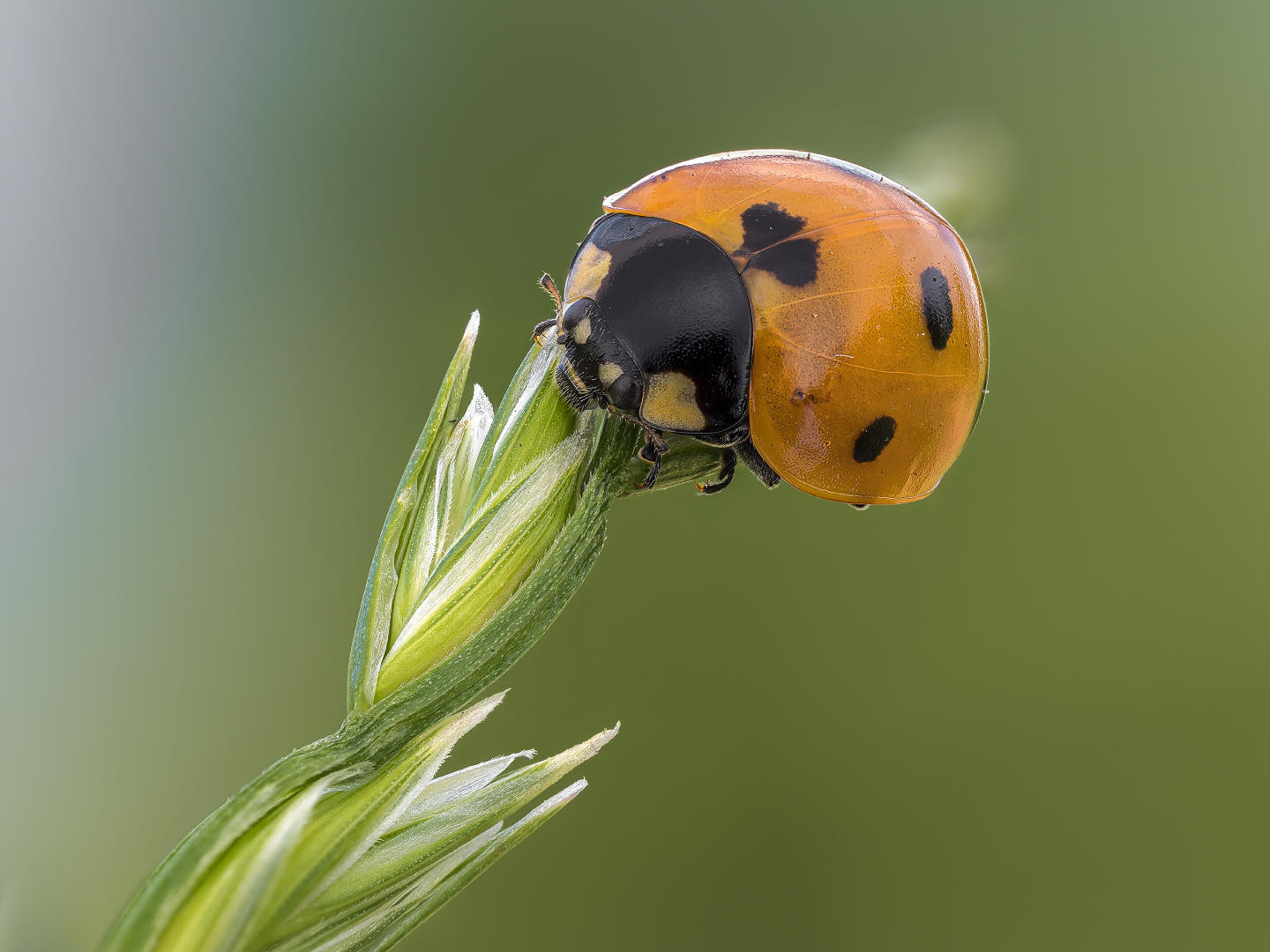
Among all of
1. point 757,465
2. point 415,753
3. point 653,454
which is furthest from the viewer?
point 757,465

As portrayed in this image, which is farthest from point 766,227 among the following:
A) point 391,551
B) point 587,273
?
point 391,551

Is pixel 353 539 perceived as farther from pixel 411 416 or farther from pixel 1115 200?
pixel 1115 200

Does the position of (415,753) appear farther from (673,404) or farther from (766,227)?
(766,227)

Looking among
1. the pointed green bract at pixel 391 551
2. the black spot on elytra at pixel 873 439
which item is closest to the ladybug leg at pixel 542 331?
the pointed green bract at pixel 391 551

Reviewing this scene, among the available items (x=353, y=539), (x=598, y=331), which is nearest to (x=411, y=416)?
(x=353, y=539)

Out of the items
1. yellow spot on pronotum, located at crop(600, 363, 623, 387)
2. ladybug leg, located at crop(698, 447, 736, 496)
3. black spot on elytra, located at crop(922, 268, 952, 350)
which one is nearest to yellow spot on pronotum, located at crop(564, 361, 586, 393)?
yellow spot on pronotum, located at crop(600, 363, 623, 387)

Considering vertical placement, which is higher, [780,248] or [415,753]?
[780,248]

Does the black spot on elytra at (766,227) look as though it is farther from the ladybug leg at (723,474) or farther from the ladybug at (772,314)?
the ladybug leg at (723,474)
